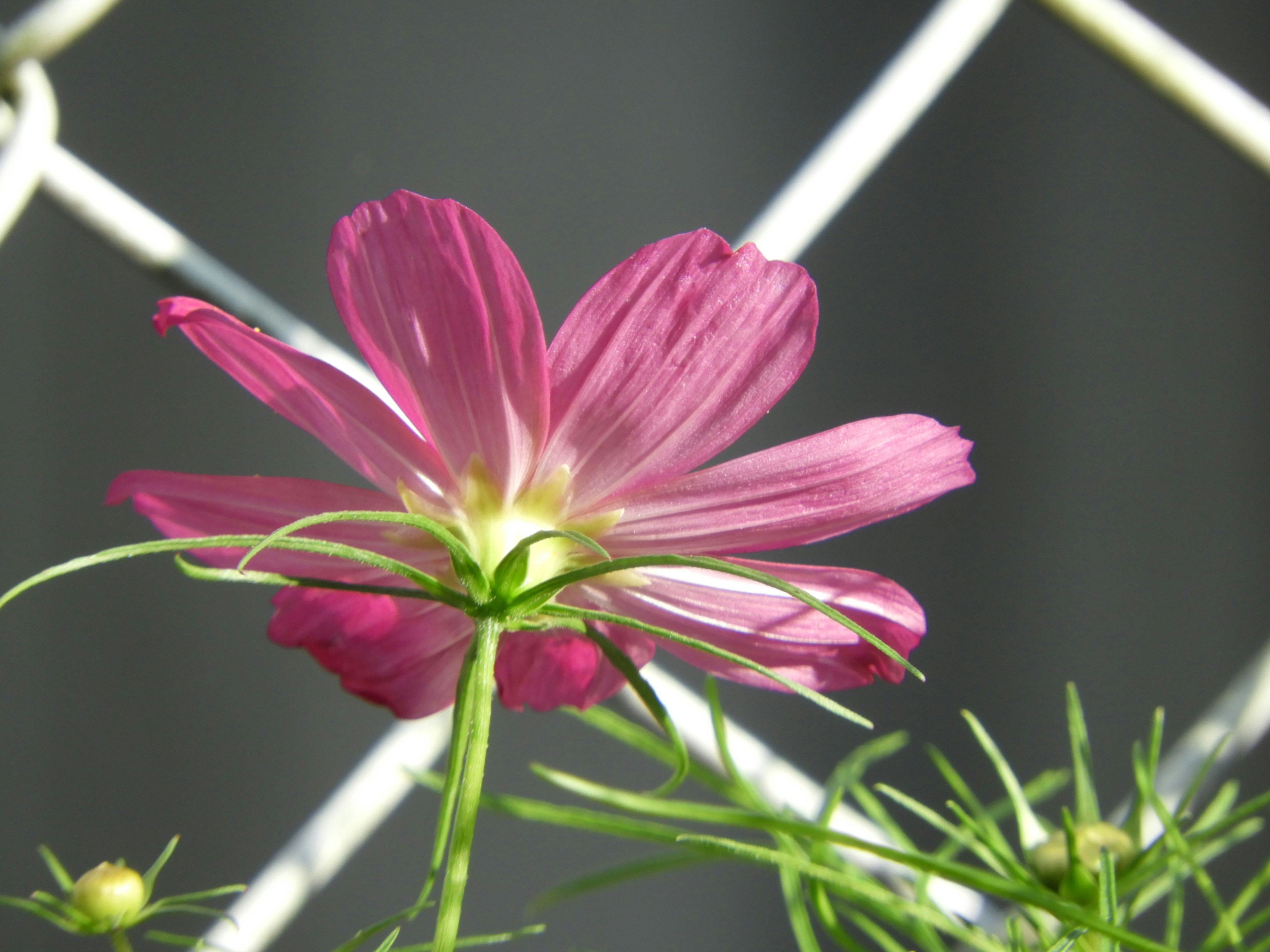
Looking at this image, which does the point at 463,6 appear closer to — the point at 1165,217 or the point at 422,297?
the point at 1165,217

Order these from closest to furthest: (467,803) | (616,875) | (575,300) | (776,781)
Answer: (467,803)
(616,875)
(776,781)
(575,300)

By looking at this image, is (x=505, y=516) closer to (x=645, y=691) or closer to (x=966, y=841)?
(x=645, y=691)

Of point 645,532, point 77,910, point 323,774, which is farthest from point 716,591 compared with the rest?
point 323,774

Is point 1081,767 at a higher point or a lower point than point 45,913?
higher

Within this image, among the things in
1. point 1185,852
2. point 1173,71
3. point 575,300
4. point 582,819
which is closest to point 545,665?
point 582,819

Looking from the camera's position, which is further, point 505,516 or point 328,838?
point 328,838

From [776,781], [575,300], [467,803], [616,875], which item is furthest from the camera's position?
[575,300]

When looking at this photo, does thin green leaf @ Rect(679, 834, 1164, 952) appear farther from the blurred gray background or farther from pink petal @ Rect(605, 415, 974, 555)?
the blurred gray background

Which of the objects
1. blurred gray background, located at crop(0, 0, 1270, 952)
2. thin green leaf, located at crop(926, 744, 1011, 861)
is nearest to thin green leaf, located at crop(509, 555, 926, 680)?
Result: thin green leaf, located at crop(926, 744, 1011, 861)
